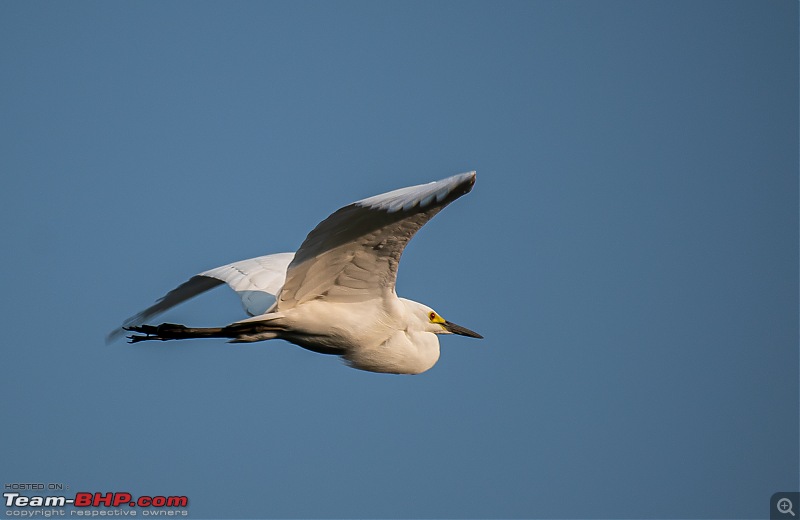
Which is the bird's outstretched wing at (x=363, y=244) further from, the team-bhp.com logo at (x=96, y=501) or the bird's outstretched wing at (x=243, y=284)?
the team-bhp.com logo at (x=96, y=501)

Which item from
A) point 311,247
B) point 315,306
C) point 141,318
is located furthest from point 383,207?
point 141,318

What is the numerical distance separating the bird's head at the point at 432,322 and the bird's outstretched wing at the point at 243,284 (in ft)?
4.90

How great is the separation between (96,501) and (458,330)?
15.2ft

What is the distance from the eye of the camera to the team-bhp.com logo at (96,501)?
10.6 meters

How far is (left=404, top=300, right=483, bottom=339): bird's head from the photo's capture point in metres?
9.92

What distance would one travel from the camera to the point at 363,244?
7.82 metres

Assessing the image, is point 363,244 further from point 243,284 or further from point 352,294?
point 243,284

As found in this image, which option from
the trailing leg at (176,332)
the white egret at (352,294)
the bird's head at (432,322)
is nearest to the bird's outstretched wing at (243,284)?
the white egret at (352,294)

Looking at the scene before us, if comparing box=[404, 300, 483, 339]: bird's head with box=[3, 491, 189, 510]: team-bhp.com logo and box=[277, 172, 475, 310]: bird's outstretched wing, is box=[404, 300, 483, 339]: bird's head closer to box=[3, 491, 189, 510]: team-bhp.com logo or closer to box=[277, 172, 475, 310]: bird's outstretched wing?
box=[277, 172, 475, 310]: bird's outstretched wing

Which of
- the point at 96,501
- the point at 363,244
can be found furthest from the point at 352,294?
the point at 96,501

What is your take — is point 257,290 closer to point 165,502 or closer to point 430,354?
point 430,354

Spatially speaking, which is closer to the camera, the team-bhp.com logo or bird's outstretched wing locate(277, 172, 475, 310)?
bird's outstretched wing locate(277, 172, 475, 310)

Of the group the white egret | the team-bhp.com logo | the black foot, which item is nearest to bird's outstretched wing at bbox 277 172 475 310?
the white egret

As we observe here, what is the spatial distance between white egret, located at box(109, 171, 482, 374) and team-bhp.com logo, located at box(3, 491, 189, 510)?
2.37m
